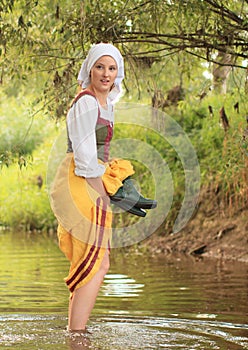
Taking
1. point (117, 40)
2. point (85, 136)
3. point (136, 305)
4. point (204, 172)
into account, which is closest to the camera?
point (85, 136)

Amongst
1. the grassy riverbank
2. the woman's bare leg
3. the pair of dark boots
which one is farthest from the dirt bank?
the woman's bare leg

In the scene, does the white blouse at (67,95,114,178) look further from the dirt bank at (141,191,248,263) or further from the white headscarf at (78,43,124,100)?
the dirt bank at (141,191,248,263)

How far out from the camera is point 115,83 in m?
5.95

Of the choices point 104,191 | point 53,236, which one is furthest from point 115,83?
point 53,236

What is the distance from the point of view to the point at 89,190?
5.71m

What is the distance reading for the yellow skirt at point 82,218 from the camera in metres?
5.73

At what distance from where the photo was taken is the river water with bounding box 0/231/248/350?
5.73m

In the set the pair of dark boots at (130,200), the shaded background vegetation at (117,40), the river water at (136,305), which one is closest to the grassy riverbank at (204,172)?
the shaded background vegetation at (117,40)

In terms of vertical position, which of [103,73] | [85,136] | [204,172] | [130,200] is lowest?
[204,172]

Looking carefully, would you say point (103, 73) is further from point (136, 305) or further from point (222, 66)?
point (222, 66)

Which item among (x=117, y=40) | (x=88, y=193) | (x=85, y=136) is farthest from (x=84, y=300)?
(x=117, y=40)

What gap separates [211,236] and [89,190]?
20.4ft

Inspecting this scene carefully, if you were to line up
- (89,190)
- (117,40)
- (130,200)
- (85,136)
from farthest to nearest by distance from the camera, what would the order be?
(117,40)
(130,200)
(89,190)
(85,136)

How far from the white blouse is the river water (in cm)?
104
